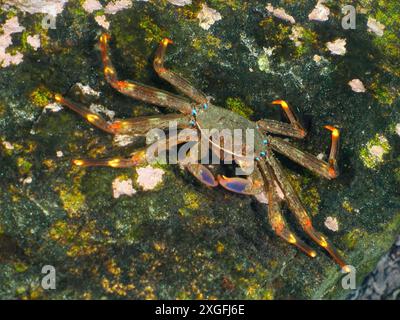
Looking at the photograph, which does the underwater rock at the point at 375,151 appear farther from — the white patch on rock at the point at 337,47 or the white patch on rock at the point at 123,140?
the white patch on rock at the point at 123,140

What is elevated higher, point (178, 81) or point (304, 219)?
point (178, 81)

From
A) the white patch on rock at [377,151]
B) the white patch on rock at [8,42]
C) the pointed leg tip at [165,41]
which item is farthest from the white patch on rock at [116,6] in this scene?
the white patch on rock at [377,151]

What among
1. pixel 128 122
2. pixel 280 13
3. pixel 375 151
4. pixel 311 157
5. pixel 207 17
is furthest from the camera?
pixel 280 13

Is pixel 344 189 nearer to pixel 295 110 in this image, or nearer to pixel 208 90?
pixel 295 110

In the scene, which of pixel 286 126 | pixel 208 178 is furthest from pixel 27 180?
pixel 286 126

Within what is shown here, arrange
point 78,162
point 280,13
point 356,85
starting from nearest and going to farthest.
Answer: point 78,162 → point 356,85 → point 280,13

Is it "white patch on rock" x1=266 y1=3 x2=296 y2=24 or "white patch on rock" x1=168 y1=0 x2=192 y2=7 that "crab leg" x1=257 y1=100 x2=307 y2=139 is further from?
"white patch on rock" x1=168 y1=0 x2=192 y2=7

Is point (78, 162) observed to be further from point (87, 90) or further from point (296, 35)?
point (296, 35)

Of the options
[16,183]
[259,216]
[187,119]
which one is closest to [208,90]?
[187,119]
